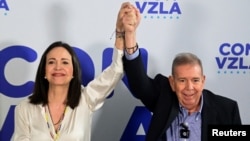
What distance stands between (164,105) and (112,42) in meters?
0.51

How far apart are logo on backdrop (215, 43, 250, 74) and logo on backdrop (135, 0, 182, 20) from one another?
0.32 meters

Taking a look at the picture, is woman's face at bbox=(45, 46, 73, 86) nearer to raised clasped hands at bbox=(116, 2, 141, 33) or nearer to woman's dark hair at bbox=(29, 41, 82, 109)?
woman's dark hair at bbox=(29, 41, 82, 109)

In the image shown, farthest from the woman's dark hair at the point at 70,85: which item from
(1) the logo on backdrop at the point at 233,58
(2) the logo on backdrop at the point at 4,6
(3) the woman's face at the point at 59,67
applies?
(1) the logo on backdrop at the point at 233,58

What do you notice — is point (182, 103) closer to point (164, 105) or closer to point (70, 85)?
point (164, 105)

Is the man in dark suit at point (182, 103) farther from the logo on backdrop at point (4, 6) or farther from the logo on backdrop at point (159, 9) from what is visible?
the logo on backdrop at point (4, 6)

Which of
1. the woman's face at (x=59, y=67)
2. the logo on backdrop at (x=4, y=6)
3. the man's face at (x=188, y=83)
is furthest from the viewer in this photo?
the logo on backdrop at (x=4, y=6)

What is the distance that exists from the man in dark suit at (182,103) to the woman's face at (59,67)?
0.25m

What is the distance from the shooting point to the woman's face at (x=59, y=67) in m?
1.44

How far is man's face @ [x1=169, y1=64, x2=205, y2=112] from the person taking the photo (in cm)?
134

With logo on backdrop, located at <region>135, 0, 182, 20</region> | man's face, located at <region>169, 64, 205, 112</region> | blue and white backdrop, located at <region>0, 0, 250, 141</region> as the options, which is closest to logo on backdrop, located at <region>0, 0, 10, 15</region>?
blue and white backdrop, located at <region>0, 0, 250, 141</region>

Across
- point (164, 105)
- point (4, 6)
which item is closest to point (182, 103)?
point (164, 105)

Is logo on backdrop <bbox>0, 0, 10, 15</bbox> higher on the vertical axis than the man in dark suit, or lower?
higher

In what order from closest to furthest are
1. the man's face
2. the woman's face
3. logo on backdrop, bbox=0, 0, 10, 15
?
the man's face, the woman's face, logo on backdrop, bbox=0, 0, 10, 15

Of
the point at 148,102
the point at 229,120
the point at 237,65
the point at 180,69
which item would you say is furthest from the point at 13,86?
the point at 237,65
